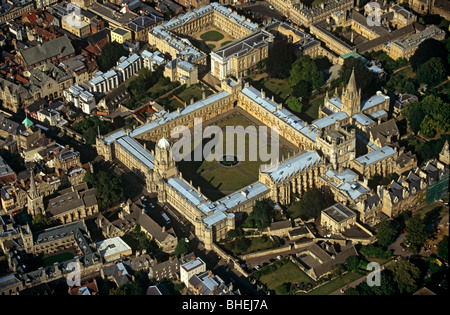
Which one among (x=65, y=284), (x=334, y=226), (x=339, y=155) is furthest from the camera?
(x=339, y=155)

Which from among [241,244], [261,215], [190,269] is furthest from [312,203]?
[190,269]

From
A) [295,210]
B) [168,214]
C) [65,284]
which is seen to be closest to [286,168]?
[295,210]

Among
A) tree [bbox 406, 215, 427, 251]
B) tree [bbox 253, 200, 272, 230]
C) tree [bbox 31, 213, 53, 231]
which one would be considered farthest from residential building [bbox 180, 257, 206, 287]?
tree [bbox 406, 215, 427, 251]

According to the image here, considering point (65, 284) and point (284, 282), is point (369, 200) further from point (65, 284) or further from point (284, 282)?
point (65, 284)

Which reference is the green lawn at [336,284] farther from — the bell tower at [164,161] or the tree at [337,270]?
the bell tower at [164,161]

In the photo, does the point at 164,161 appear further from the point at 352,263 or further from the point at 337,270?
the point at 352,263

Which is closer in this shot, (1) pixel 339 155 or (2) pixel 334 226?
(2) pixel 334 226

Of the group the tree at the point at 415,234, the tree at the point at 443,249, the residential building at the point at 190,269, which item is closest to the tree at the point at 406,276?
the tree at the point at 415,234

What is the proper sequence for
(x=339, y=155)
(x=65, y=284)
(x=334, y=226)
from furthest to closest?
(x=339, y=155) < (x=334, y=226) < (x=65, y=284)
